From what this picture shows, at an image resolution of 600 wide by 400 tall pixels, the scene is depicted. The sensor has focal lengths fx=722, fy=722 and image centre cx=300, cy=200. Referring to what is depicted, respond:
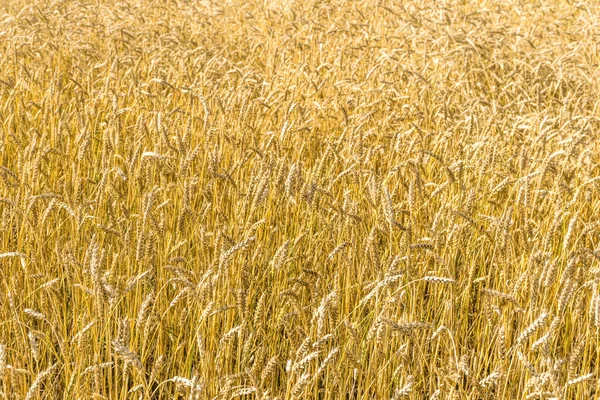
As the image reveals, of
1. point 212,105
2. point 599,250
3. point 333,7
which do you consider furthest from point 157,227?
point 333,7

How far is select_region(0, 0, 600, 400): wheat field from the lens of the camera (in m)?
1.52

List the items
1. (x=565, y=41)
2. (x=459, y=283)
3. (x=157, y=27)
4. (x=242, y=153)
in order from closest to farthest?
(x=459, y=283) < (x=242, y=153) < (x=565, y=41) < (x=157, y=27)

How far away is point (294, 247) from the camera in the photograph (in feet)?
6.92

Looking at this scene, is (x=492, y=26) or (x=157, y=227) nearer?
(x=157, y=227)

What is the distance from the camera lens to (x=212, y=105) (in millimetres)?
3383

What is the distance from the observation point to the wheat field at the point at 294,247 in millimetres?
1517

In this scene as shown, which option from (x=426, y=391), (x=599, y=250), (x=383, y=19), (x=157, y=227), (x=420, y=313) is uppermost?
(x=383, y=19)

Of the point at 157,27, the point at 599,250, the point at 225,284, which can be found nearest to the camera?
the point at 599,250

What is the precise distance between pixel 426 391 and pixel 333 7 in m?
4.49

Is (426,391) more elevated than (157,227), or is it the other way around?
(157,227)

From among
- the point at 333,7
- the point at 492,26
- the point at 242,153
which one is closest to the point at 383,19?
the point at 333,7

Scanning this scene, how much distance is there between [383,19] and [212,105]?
287cm

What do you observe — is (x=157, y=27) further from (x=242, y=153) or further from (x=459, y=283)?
(x=459, y=283)

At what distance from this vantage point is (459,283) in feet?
6.86
